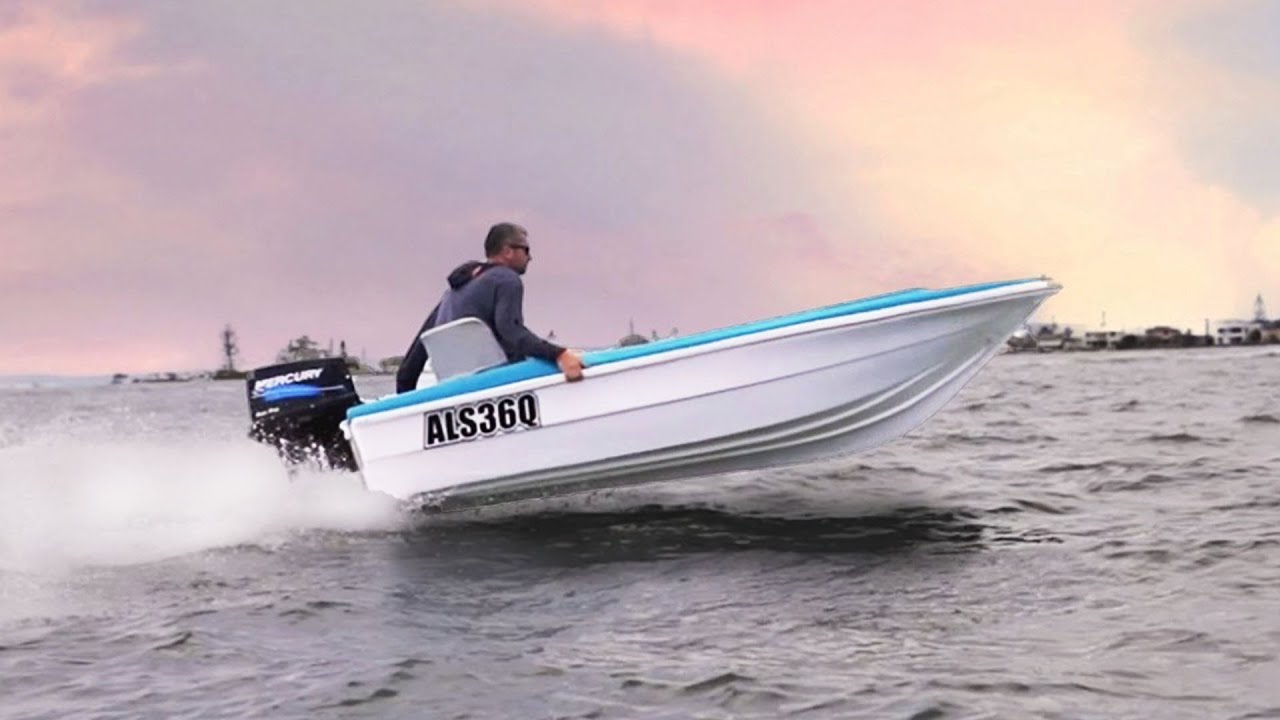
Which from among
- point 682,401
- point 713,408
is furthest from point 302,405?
point 713,408

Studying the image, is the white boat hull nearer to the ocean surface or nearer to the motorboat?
the motorboat

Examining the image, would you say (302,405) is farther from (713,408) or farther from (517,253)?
(713,408)

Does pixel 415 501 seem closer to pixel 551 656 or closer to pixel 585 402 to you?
A: pixel 585 402

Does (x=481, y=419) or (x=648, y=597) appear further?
(x=481, y=419)

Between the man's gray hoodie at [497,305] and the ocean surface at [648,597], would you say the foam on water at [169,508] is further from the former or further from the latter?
the man's gray hoodie at [497,305]

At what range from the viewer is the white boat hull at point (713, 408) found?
8.73 m

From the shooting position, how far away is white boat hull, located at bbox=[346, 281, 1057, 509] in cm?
873

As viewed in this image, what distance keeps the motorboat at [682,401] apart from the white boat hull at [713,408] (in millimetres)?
10

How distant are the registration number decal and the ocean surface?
2.42ft

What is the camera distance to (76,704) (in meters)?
5.06

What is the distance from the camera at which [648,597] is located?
6.82 metres

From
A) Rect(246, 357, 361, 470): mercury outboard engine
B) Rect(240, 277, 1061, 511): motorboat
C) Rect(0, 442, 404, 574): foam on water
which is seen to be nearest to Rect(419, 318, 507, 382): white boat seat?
Rect(240, 277, 1061, 511): motorboat

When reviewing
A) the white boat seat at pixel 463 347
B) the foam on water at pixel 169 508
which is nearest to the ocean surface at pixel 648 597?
the foam on water at pixel 169 508

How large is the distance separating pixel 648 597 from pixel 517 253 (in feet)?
11.2
